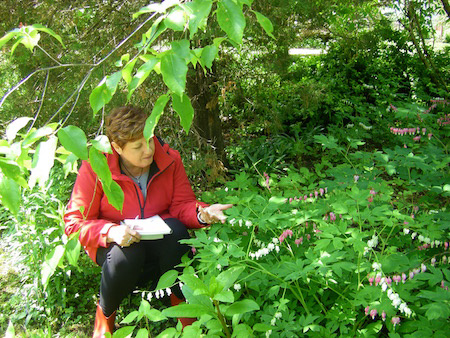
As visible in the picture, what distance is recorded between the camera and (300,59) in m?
5.77

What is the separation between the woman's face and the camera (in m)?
2.38

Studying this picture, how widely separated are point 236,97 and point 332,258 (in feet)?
8.91

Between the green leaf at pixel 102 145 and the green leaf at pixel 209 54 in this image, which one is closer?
the green leaf at pixel 102 145

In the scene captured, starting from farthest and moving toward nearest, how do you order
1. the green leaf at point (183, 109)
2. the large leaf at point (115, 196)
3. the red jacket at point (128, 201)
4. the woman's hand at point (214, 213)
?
the red jacket at point (128, 201), the woman's hand at point (214, 213), the large leaf at point (115, 196), the green leaf at point (183, 109)

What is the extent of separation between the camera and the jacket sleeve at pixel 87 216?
2.34 meters

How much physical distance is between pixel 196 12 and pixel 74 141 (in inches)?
16.5

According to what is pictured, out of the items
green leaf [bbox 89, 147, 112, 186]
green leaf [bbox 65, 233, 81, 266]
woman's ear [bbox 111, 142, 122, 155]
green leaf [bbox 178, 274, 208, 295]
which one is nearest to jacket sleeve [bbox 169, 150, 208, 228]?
woman's ear [bbox 111, 142, 122, 155]

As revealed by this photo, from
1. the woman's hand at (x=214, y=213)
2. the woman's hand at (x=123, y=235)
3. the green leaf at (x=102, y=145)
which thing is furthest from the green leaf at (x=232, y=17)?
the woman's hand at (x=123, y=235)

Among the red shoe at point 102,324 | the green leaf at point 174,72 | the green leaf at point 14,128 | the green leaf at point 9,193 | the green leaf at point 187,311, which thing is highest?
the green leaf at point 174,72

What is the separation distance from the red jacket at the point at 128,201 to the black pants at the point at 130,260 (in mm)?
89

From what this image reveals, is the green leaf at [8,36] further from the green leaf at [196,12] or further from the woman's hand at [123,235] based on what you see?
the woman's hand at [123,235]

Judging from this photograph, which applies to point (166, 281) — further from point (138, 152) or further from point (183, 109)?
point (183, 109)

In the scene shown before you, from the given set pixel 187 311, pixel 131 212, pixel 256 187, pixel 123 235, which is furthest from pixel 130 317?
pixel 256 187

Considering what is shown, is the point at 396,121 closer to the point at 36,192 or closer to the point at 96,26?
the point at 96,26
